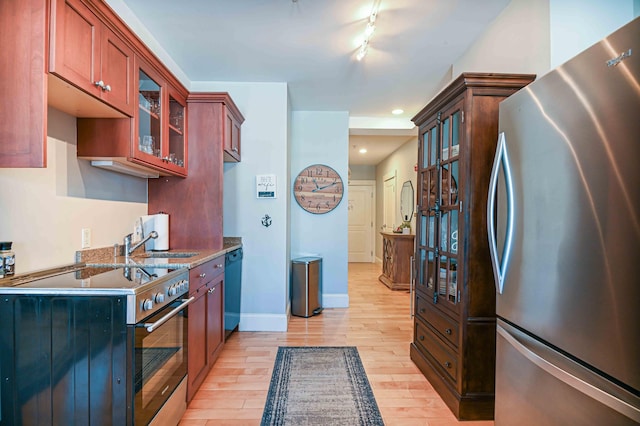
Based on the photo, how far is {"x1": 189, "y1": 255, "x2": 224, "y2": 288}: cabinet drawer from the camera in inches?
78.5

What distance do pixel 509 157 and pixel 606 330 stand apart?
2.60 feet

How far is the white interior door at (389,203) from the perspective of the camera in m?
6.78

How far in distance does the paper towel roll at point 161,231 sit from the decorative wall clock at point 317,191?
6.21 feet

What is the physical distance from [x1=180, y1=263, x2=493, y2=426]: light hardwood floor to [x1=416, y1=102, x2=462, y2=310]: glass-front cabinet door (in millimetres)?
662

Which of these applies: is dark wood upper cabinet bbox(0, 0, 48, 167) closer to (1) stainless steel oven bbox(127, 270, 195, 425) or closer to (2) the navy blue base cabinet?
(2) the navy blue base cabinet

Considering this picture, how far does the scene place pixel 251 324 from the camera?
338cm

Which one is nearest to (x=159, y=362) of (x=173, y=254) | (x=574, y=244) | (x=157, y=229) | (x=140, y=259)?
(x=140, y=259)

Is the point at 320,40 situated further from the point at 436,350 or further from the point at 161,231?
the point at 436,350

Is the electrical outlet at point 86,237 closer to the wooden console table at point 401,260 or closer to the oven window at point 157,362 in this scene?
the oven window at point 157,362

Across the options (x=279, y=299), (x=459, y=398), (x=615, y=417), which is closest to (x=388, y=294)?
(x=279, y=299)

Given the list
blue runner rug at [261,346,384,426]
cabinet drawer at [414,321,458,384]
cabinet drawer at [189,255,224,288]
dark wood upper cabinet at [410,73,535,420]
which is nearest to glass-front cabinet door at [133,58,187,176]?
cabinet drawer at [189,255,224,288]

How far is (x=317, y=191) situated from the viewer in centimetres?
427

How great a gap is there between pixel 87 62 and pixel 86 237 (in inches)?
41.2

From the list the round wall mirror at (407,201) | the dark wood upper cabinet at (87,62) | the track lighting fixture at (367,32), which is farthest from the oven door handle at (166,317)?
the round wall mirror at (407,201)
